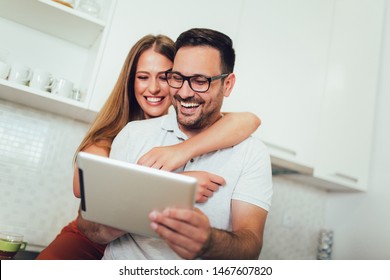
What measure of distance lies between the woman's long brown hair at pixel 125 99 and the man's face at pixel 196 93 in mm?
229

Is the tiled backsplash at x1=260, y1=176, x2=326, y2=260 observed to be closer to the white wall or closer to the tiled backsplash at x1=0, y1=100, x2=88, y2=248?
the white wall

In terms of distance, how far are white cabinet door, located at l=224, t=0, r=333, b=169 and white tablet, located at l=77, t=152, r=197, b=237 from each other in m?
0.94

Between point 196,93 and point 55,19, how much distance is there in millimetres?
697

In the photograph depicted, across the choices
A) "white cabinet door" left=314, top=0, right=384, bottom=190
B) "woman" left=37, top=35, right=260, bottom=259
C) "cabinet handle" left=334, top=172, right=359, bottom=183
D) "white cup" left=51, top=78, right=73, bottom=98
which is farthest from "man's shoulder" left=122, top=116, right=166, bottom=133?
"cabinet handle" left=334, top=172, right=359, bottom=183

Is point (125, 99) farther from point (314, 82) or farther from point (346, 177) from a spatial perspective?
point (346, 177)

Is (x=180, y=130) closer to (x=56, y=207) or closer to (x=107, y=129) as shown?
(x=107, y=129)

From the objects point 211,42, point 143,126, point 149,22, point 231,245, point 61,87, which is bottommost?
point 231,245

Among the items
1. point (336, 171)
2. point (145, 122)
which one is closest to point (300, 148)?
point (336, 171)

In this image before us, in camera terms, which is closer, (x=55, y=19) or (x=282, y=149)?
(x=55, y=19)

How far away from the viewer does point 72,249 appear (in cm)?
117

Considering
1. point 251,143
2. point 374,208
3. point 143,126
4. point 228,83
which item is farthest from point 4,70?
point 374,208

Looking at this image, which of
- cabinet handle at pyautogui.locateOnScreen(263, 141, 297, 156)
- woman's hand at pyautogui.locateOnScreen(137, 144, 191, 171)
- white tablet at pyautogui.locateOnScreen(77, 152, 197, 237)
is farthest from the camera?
cabinet handle at pyautogui.locateOnScreen(263, 141, 297, 156)

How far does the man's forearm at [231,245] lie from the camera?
70 centimetres

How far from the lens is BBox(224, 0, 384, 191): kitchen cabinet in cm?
162
